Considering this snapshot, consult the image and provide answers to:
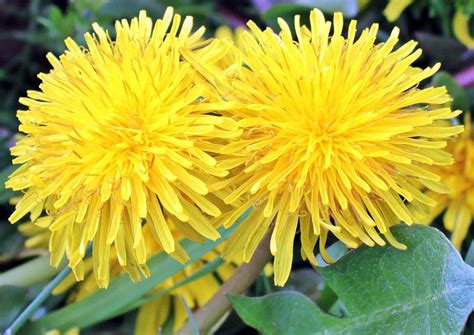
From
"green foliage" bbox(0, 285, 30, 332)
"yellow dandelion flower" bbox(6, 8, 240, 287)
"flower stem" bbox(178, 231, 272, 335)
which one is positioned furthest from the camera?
"green foliage" bbox(0, 285, 30, 332)

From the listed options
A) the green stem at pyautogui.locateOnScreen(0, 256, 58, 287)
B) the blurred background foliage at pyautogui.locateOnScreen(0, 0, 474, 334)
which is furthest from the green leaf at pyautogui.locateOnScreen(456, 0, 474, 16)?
the green stem at pyautogui.locateOnScreen(0, 256, 58, 287)

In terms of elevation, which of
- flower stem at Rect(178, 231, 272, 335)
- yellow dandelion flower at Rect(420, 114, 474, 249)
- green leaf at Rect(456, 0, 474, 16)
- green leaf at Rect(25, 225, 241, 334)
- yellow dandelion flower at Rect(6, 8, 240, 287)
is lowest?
yellow dandelion flower at Rect(420, 114, 474, 249)

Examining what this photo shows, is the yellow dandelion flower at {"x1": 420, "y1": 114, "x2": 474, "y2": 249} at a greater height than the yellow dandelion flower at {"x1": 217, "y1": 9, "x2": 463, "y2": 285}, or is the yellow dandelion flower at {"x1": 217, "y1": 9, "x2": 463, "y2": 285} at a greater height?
the yellow dandelion flower at {"x1": 217, "y1": 9, "x2": 463, "y2": 285}

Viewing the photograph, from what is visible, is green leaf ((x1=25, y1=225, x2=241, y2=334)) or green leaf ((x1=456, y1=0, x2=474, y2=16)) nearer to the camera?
green leaf ((x1=25, y1=225, x2=241, y2=334))

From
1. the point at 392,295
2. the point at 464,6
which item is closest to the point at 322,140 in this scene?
the point at 392,295

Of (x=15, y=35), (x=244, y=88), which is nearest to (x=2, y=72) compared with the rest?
(x=15, y=35)

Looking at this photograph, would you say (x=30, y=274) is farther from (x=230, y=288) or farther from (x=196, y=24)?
(x=196, y=24)

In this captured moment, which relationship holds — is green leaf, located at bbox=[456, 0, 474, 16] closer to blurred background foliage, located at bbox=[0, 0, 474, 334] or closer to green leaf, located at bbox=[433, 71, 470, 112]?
blurred background foliage, located at bbox=[0, 0, 474, 334]
